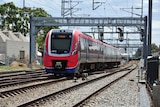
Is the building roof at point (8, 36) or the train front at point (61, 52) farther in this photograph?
the building roof at point (8, 36)

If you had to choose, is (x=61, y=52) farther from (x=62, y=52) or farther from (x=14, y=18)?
(x=14, y=18)

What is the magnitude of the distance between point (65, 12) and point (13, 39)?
1998 cm

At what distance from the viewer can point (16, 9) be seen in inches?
3533

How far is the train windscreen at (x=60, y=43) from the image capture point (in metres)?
26.4

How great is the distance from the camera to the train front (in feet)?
85.8

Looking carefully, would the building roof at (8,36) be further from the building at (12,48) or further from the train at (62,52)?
the train at (62,52)

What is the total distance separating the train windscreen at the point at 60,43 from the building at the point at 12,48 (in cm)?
3367

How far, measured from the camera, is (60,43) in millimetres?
26734

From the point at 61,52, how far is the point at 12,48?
42230 millimetres

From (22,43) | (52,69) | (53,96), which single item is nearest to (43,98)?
(53,96)

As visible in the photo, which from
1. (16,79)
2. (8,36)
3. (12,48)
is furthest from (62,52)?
(8,36)

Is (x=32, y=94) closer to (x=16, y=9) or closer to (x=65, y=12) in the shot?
(x=65, y=12)

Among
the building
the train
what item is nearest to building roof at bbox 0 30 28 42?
the building

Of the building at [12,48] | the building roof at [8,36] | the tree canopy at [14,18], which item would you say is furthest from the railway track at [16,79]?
the tree canopy at [14,18]
